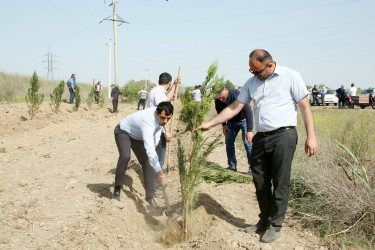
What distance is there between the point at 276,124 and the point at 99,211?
8.42ft

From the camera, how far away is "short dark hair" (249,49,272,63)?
11.7ft

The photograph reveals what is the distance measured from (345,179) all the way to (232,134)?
8.57 feet

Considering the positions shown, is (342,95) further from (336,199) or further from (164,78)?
(336,199)

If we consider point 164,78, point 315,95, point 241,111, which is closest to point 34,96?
point 164,78

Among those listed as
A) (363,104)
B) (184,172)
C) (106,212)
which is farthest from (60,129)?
(363,104)

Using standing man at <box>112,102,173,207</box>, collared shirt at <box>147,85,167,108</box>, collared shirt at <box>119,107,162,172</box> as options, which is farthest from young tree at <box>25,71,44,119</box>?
collared shirt at <box>119,107,162,172</box>

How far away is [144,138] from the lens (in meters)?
4.43

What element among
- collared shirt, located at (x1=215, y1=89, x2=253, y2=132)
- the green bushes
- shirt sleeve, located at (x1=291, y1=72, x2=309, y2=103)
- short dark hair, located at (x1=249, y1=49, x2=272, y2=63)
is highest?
short dark hair, located at (x1=249, y1=49, x2=272, y2=63)

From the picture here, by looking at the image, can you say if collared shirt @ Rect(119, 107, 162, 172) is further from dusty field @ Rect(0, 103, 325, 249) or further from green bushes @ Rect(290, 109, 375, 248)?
green bushes @ Rect(290, 109, 375, 248)

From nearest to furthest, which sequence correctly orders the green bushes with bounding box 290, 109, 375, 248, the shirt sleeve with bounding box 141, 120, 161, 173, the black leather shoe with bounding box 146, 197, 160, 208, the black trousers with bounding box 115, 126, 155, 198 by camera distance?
the green bushes with bounding box 290, 109, 375, 248 < the shirt sleeve with bounding box 141, 120, 161, 173 < the black trousers with bounding box 115, 126, 155, 198 < the black leather shoe with bounding box 146, 197, 160, 208

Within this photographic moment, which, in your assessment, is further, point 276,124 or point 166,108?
point 166,108

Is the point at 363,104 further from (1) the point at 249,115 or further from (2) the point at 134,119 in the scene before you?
(2) the point at 134,119

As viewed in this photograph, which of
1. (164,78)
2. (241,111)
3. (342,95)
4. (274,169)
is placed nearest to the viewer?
(274,169)

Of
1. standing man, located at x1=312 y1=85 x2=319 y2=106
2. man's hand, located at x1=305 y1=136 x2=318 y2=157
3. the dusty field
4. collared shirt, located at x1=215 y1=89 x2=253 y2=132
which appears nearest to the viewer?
man's hand, located at x1=305 y1=136 x2=318 y2=157
